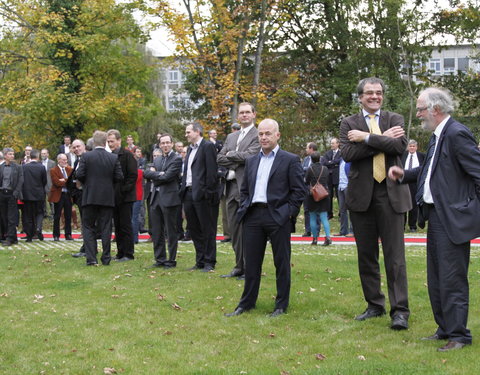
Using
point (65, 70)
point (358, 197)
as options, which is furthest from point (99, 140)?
point (65, 70)

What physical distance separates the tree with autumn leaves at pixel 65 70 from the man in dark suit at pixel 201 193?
17046mm

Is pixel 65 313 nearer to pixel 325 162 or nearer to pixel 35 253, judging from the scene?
pixel 35 253

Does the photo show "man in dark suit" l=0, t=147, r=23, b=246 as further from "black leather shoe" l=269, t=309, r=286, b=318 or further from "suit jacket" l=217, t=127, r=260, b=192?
"black leather shoe" l=269, t=309, r=286, b=318

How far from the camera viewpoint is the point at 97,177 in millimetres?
11406

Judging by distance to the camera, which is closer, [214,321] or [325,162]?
[214,321]

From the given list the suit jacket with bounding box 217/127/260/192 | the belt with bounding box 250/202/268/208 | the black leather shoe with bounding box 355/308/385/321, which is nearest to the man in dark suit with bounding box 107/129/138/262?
the suit jacket with bounding box 217/127/260/192

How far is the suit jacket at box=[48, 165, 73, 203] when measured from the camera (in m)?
16.9

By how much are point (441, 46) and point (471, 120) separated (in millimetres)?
5473

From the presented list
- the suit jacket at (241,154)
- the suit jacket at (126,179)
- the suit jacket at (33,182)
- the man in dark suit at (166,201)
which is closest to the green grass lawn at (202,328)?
the man in dark suit at (166,201)

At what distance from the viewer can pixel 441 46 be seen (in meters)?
34.1

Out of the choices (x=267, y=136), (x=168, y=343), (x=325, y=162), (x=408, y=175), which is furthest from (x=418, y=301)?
(x=325, y=162)

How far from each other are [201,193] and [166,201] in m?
1.15

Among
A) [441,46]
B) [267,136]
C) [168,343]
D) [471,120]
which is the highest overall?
[441,46]

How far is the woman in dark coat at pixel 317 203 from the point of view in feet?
46.6
